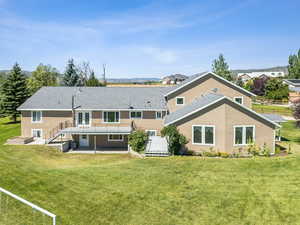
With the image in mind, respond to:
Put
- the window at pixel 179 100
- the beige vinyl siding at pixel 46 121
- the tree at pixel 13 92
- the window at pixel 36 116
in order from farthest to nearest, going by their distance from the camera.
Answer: the tree at pixel 13 92, the window at pixel 179 100, the window at pixel 36 116, the beige vinyl siding at pixel 46 121

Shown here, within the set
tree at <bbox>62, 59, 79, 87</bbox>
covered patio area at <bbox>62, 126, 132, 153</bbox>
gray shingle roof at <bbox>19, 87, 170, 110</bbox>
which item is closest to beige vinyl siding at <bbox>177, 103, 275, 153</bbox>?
gray shingle roof at <bbox>19, 87, 170, 110</bbox>

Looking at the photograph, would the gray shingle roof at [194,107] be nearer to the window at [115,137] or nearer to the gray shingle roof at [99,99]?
the gray shingle roof at [99,99]

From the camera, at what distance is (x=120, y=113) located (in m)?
29.0

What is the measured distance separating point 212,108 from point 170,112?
9146 mm

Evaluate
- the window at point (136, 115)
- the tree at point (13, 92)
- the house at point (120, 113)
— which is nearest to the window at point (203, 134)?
the house at point (120, 113)

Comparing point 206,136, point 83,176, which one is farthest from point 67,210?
point 206,136

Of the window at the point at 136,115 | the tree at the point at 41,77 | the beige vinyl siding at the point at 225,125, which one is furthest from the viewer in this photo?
the tree at the point at 41,77

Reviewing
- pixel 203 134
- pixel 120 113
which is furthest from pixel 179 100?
pixel 203 134

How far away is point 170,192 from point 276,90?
66997 mm

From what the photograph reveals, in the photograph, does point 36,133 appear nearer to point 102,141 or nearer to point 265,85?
point 102,141

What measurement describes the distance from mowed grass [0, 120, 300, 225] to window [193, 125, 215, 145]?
4354 millimetres

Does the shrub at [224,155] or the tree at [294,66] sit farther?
the tree at [294,66]

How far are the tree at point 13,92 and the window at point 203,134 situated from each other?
1375 inches

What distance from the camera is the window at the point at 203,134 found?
22.5m
